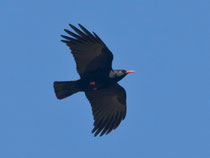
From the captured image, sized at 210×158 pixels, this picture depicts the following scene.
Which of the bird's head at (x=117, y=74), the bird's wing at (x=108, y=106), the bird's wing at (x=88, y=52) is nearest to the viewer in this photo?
the bird's wing at (x=88, y=52)

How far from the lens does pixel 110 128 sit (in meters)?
16.2

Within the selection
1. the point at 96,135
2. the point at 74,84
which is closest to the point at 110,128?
the point at 96,135

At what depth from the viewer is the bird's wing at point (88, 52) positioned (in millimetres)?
15336

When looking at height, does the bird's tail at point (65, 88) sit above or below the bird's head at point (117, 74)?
below

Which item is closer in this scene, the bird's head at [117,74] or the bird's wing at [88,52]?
the bird's wing at [88,52]

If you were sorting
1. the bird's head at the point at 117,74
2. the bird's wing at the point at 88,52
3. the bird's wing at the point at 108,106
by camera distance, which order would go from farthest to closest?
the bird's wing at the point at 108,106 < the bird's head at the point at 117,74 < the bird's wing at the point at 88,52

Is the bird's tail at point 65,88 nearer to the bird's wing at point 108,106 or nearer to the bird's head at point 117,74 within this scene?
the bird's wing at point 108,106

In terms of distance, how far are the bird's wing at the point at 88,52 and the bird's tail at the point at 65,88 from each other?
324 mm

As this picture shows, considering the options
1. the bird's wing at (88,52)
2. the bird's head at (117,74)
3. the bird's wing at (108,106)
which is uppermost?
the bird's wing at (88,52)

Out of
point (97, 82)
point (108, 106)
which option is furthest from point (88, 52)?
point (108, 106)

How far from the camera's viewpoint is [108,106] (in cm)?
1666

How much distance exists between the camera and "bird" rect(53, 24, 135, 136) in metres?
15.4

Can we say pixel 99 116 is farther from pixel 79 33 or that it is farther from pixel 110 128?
pixel 79 33

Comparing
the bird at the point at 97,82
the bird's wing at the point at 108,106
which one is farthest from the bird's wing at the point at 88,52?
the bird's wing at the point at 108,106
